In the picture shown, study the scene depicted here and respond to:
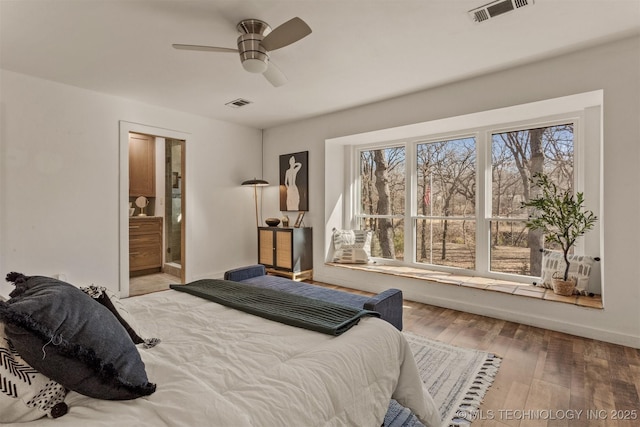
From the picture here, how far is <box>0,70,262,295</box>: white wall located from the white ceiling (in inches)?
11.5

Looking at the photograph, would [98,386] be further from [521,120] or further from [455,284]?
[521,120]

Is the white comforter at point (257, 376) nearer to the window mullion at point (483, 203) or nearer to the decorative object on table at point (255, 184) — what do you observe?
the window mullion at point (483, 203)

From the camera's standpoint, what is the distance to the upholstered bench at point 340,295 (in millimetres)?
2404

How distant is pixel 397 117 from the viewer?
3988 millimetres

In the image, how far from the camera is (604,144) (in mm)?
2756

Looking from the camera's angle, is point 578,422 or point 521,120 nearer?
point 578,422

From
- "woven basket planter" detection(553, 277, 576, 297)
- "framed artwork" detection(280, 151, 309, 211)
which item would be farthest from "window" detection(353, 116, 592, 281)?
"framed artwork" detection(280, 151, 309, 211)

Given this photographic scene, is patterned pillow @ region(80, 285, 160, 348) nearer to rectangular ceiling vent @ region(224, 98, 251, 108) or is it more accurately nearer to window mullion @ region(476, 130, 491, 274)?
rectangular ceiling vent @ region(224, 98, 251, 108)

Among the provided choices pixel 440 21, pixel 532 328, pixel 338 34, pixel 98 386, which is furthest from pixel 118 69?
pixel 532 328

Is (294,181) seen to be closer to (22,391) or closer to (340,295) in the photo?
(340,295)

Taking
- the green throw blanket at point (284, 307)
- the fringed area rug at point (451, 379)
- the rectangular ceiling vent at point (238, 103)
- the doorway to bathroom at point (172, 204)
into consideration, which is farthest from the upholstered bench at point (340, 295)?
the doorway to bathroom at point (172, 204)

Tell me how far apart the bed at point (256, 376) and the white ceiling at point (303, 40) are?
6.80 feet

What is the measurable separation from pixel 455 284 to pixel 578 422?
1.92 metres

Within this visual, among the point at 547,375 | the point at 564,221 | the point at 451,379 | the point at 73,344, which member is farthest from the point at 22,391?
the point at 564,221
